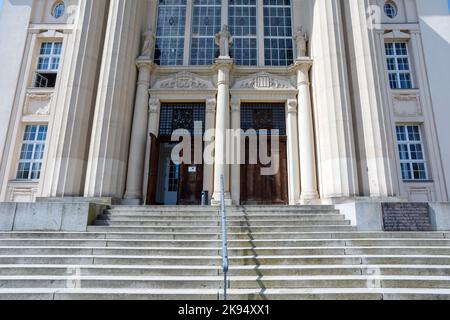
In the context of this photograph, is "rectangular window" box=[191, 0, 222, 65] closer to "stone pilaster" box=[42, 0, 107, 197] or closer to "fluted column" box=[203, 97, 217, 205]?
"fluted column" box=[203, 97, 217, 205]

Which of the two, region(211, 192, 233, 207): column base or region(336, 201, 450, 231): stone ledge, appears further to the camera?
region(211, 192, 233, 207): column base

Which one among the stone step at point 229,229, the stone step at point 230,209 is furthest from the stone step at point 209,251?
the stone step at point 230,209

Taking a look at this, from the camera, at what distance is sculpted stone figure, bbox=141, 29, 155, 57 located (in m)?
13.0

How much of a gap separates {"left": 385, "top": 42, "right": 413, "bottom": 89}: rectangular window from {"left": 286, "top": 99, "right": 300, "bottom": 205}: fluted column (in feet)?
16.3

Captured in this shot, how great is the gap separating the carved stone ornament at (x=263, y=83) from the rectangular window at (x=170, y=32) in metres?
3.33

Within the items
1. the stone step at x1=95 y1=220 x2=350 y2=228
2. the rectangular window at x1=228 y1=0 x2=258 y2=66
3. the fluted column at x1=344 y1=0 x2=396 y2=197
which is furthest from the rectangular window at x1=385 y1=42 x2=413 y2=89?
the stone step at x1=95 y1=220 x2=350 y2=228

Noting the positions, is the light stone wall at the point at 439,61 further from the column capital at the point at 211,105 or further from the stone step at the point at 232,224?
the column capital at the point at 211,105

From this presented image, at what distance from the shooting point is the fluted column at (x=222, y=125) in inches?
459

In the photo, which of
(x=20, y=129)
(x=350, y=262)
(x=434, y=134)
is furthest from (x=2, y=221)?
(x=434, y=134)

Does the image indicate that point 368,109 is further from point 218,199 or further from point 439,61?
point 218,199

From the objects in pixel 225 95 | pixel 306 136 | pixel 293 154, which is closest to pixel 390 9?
pixel 306 136

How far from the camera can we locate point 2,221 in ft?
24.2
